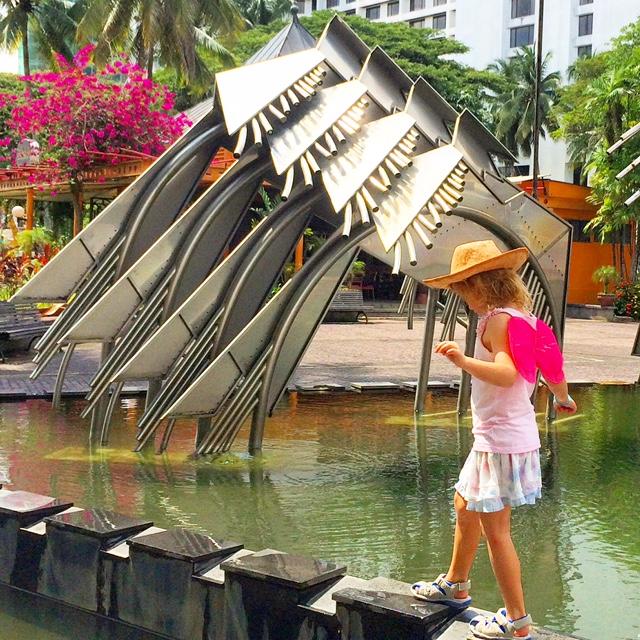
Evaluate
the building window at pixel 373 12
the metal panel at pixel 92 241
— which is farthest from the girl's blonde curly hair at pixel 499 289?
the building window at pixel 373 12

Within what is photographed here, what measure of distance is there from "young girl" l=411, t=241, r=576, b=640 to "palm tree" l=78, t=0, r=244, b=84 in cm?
2798

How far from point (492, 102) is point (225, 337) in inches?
1986

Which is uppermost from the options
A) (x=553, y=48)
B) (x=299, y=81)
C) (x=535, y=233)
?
(x=553, y=48)

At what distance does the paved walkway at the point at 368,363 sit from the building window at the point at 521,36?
4143 cm

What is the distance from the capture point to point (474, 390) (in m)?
4.13

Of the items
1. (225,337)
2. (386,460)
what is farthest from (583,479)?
(225,337)

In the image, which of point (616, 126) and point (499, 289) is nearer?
point (499, 289)

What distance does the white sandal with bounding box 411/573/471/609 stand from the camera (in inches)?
162

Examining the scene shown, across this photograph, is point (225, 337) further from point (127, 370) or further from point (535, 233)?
point (535, 233)

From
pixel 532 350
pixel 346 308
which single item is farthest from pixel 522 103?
pixel 532 350

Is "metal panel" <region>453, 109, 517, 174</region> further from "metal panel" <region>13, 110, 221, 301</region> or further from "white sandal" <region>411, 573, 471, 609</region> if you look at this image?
"white sandal" <region>411, 573, 471, 609</region>

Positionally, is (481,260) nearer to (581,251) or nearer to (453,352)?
(453,352)

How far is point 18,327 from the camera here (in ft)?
53.0

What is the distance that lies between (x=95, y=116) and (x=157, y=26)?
29.2 feet
